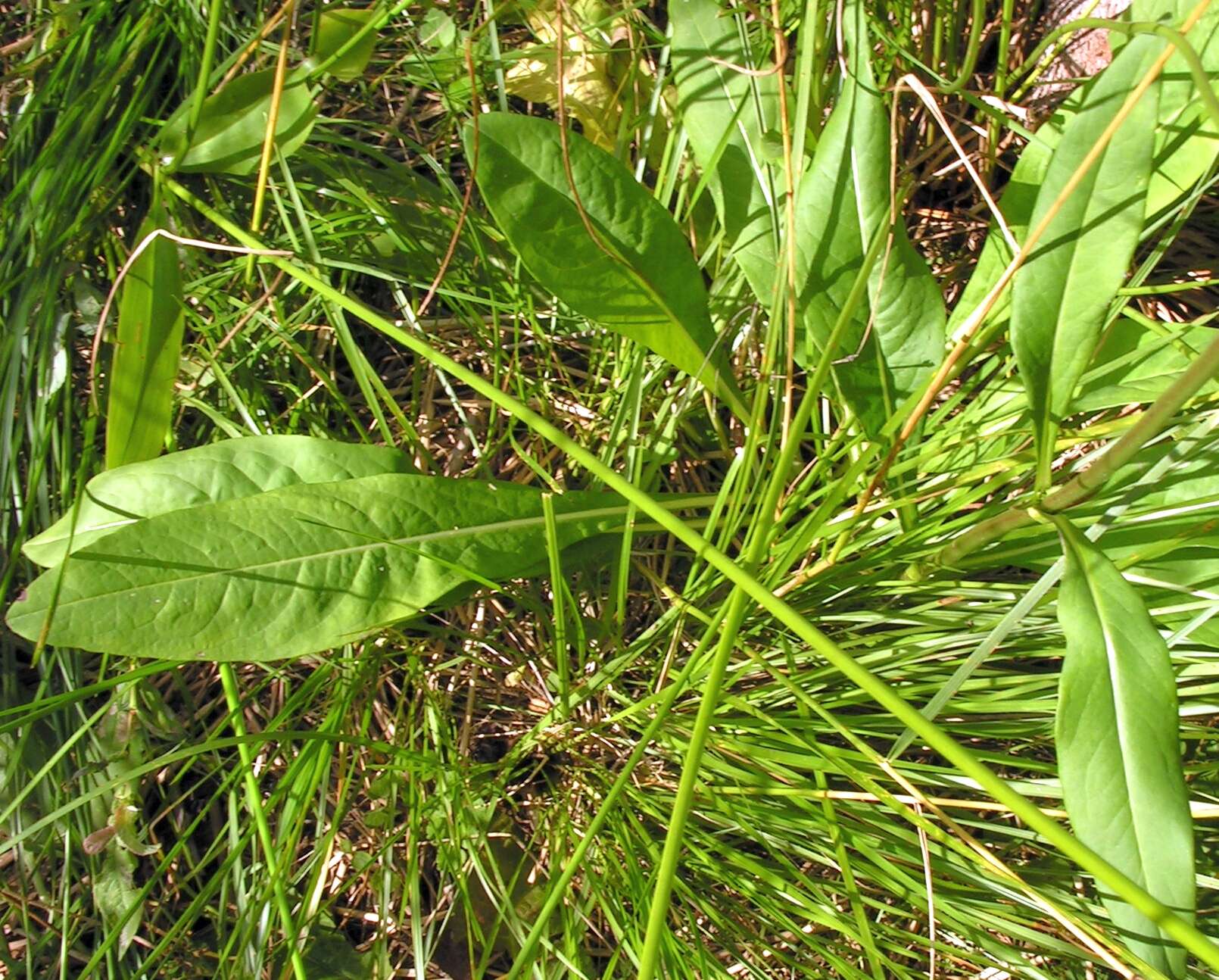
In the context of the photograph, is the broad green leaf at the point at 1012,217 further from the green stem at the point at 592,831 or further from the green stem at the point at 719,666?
the green stem at the point at 592,831

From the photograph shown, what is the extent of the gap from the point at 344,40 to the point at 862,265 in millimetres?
674

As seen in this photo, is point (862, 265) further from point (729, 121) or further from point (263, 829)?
point (263, 829)

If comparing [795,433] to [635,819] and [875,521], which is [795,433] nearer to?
[875,521]

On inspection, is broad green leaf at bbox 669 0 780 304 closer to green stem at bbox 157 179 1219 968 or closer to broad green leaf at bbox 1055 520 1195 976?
green stem at bbox 157 179 1219 968

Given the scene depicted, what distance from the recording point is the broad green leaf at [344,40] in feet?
3.68

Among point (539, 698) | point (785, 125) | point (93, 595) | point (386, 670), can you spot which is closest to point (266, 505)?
point (93, 595)

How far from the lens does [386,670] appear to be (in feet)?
4.04

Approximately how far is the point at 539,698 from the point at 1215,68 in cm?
101

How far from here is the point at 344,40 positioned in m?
1.14

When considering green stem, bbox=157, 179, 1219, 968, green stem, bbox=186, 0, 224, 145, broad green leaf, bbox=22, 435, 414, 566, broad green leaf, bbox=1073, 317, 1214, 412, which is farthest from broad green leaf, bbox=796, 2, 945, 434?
green stem, bbox=186, 0, 224, 145

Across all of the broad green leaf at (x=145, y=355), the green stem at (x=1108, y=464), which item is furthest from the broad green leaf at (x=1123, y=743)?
the broad green leaf at (x=145, y=355)

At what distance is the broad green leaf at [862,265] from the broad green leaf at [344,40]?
1.81ft

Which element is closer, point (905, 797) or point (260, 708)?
point (905, 797)

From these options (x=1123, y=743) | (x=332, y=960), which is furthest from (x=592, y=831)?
(x=332, y=960)
